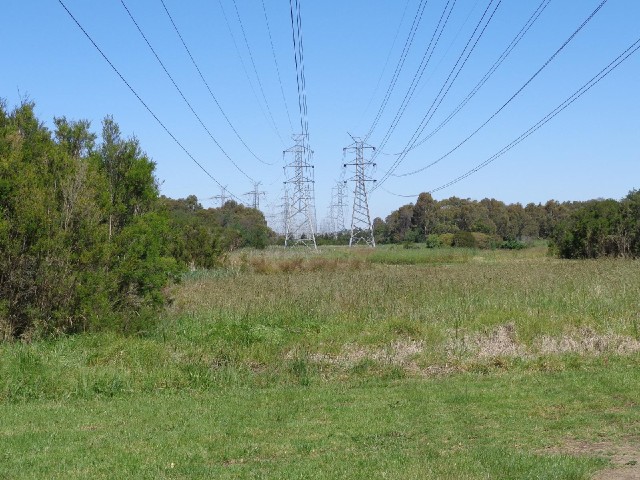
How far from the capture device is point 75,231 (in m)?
15.8

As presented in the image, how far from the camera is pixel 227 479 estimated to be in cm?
682

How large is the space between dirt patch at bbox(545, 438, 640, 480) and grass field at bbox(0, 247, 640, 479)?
37mm

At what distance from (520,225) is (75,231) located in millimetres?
121849

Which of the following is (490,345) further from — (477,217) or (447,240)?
→ (477,217)

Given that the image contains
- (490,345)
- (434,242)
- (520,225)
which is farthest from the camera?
(520,225)

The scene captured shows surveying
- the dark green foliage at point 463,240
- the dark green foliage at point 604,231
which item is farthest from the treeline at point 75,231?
the dark green foliage at point 463,240

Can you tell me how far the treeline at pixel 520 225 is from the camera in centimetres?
5344

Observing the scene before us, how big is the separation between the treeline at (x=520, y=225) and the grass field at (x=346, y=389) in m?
33.4

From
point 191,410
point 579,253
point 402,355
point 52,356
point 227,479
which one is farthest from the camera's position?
point 579,253

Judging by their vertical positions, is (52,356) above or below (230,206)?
below

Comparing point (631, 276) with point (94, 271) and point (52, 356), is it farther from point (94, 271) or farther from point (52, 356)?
point (52, 356)

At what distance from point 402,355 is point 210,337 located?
15.0 feet

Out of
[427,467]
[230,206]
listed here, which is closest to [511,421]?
[427,467]

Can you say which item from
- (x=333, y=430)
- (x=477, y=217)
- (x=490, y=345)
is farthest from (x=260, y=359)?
(x=477, y=217)
